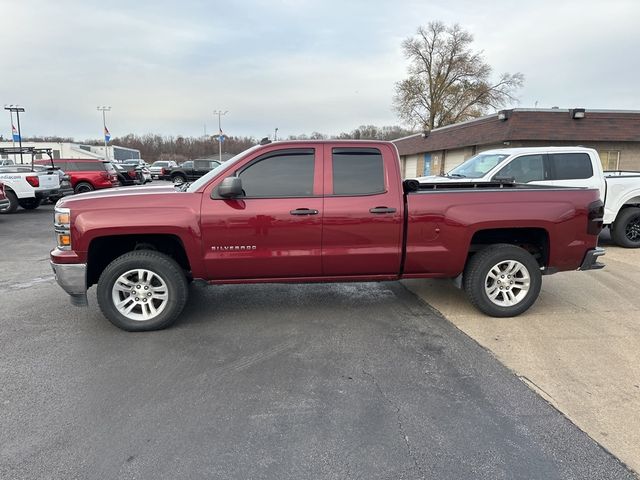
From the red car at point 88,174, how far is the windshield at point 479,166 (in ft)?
48.5

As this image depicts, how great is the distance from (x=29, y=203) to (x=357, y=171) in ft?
49.9

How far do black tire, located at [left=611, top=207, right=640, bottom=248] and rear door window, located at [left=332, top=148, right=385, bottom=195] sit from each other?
6.83m

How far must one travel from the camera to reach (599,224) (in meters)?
4.75

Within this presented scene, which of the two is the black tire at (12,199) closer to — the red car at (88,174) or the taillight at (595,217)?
the red car at (88,174)

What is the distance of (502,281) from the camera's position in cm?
477

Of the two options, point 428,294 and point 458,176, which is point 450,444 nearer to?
point 428,294

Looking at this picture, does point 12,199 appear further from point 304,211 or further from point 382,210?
point 382,210

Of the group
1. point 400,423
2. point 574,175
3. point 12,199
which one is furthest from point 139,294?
point 12,199

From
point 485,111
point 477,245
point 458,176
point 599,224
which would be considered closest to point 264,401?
point 477,245

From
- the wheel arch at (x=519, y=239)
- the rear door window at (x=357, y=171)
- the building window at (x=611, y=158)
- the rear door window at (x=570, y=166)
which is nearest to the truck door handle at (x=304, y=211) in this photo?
the rear door window at (x=357, y=171)

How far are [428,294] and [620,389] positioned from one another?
8.46ft

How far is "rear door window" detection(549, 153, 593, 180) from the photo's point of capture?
27.9 ft

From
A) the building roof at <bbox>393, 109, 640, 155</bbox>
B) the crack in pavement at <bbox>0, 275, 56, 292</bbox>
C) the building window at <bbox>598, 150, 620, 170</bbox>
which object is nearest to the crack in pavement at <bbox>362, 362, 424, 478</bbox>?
the crack in pavement at <bbox>0, 275, 56, 292</bbox>

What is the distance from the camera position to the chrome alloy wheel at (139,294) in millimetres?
4320
